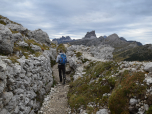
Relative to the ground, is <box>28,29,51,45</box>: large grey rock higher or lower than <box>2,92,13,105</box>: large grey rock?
higher

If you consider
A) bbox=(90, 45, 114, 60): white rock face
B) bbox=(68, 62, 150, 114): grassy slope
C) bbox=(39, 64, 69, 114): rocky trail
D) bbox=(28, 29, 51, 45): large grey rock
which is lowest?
bbox=(39, 64, 69, 114): rocky trail

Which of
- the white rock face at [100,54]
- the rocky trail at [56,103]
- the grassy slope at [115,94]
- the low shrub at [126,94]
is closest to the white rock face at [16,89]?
the rocky trail at [56,103]

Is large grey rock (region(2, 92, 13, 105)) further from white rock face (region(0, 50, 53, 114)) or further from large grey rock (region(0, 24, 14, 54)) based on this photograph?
large grey rock (region(0, 24, 14, 54))

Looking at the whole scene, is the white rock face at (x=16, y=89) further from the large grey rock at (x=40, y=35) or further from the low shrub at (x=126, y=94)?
the large grey rock at (x=40, y=35)

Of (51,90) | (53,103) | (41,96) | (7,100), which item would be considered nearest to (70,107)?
(53,103)

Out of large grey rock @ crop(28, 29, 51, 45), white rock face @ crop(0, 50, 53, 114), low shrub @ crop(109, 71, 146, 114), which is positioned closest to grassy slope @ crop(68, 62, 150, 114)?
low shrub @ crop(109, 71, 146, 114)

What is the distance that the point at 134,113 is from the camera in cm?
674

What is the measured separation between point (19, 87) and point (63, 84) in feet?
32.5

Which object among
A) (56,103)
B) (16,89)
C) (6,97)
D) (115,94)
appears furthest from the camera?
(56,103)

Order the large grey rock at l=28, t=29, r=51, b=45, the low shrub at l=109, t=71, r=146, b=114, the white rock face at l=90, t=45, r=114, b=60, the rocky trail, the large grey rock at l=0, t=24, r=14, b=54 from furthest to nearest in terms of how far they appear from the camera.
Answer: the white rock face at l=90, t=45, r=114, b=60
the large grey rock at l=28, t=29, r=51, b=45
the large grey rock at l=0, t=24, r=14, b=54
the rocky trail
the low shrub at l=109, t=71, r=146, b=114

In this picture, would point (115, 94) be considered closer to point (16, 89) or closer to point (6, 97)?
point (6, 97)

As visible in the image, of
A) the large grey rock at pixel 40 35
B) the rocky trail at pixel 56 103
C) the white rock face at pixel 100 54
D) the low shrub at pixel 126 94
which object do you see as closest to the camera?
the low shrub at pixel 126 94

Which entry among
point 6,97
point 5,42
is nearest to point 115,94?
point 6,97

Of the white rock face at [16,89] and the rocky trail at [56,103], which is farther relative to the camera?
the rocky trail at [56,103]
